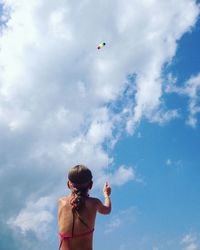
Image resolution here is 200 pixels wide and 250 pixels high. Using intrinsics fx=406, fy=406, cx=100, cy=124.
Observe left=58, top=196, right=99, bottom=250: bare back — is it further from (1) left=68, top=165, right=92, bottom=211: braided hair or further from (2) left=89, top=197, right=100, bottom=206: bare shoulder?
(1) left=68, top=165, right=92, bottom=211: braided hair

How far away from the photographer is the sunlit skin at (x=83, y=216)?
420 inches

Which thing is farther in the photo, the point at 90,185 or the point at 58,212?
the point at 58,212

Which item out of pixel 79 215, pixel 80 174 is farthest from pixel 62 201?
pixel 80 174

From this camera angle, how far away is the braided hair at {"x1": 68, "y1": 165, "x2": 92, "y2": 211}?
33.6 feet

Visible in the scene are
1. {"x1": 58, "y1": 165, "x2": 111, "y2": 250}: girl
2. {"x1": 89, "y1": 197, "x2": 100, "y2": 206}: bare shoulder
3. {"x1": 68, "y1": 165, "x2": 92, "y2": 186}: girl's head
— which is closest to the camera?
{"x1": 68, "y1": 165, "x2": 92, "y2": 186}: girl's head

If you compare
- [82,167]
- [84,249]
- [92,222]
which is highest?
[82,167]

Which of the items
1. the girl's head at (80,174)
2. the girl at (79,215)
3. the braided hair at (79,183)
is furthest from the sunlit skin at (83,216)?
the girl's head at (80,174)

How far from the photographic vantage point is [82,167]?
10242 millimetres

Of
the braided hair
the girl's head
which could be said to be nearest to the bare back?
the braided hair

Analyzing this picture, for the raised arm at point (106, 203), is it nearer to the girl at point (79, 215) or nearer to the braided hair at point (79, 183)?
the girl at point (79, 215)

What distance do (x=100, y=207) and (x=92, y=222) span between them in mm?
455

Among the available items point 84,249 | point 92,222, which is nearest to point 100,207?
point 92,222

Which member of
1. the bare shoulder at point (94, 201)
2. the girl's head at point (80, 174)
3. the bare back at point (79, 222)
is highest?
the girl's head at point (80, 174)

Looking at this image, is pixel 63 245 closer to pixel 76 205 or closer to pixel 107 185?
pixel 76 205
